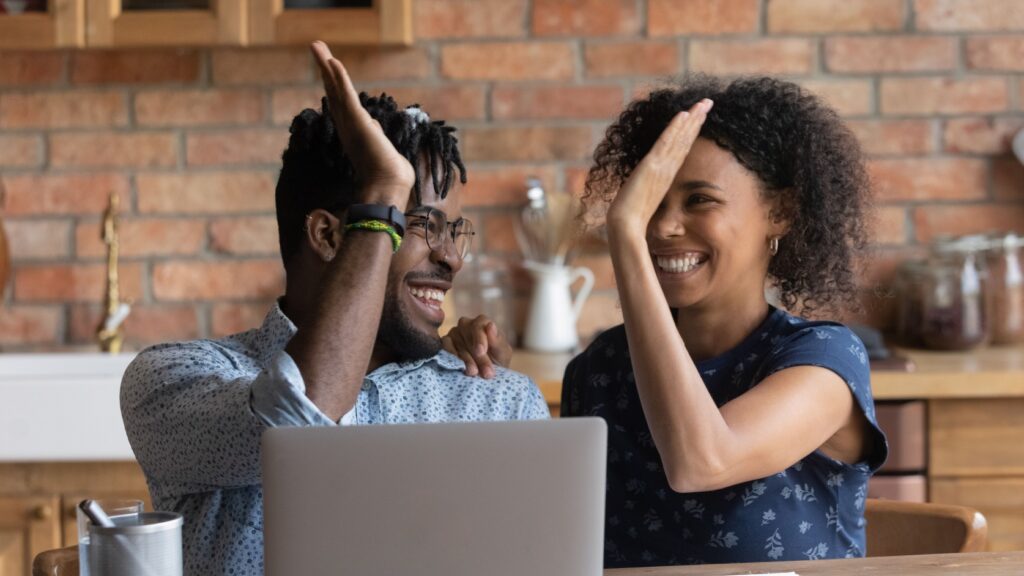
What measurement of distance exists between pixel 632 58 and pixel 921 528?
4.95 feet

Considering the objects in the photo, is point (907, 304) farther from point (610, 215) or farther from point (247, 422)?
point (247, 422)

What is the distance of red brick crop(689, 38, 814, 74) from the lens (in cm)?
281

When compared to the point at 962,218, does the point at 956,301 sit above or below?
below

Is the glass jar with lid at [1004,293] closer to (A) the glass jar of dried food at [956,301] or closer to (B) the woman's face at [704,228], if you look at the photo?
(A) the glass jar of dried food at [956,301]

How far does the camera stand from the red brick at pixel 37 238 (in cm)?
285

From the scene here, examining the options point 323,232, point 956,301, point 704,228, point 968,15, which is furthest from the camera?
point 968,15

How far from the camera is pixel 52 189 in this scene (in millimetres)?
2842

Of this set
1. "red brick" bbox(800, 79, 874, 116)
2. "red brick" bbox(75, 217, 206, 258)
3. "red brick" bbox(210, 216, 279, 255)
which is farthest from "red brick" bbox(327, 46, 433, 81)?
"red brick" bbox(800, 79, 874, 116)

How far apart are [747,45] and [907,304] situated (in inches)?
25.4

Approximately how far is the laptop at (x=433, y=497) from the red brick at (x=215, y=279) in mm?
1919

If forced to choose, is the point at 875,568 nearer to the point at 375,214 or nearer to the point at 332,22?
the point at 375,214

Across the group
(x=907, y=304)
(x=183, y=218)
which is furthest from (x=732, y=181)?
(x=183, y=218)

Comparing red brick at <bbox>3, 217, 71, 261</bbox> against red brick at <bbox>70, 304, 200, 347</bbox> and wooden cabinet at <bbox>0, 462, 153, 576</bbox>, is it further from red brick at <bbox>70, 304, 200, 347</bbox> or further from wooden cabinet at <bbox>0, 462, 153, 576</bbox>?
wooden cabinet at <bbox>0, 462, 153, 576</bbox>

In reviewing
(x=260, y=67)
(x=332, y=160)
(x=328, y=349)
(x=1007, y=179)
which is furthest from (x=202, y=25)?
(x=1007, y=179)
